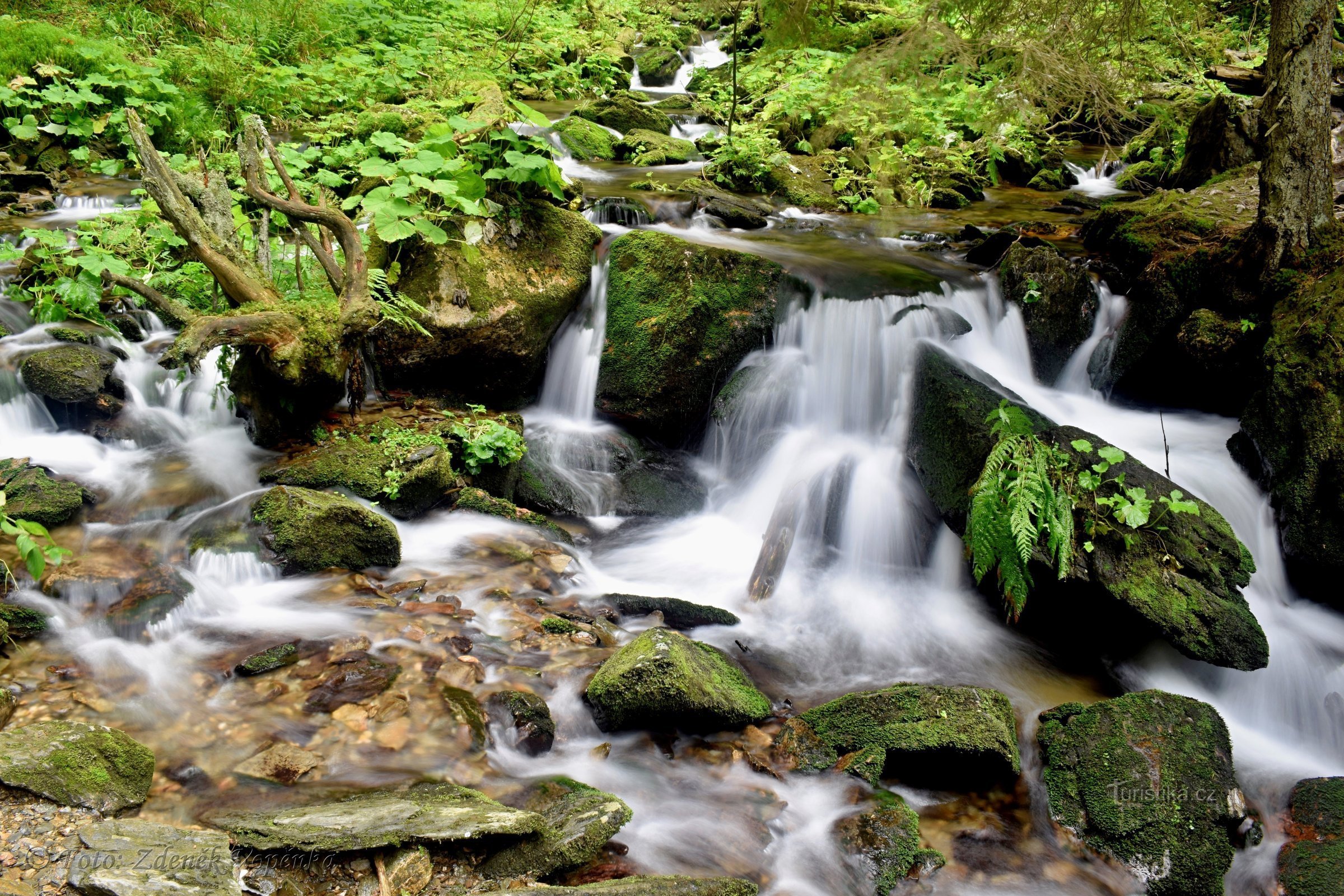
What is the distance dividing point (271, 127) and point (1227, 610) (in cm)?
1129

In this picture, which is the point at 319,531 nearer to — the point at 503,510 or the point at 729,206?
the point at 503,510

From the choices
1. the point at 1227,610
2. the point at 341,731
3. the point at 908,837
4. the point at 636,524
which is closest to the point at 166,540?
the point at 341,731

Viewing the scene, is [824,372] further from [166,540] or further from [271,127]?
[271,127]

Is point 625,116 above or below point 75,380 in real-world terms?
above

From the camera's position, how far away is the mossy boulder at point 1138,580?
4316 millimetres

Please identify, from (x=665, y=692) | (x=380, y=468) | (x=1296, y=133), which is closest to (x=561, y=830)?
(x=665, y=692)

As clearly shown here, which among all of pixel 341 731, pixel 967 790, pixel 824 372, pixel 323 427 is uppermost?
pixel 824 372

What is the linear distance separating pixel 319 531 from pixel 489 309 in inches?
101

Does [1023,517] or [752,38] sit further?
[752,38]

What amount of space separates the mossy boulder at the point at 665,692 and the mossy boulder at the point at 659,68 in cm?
1497

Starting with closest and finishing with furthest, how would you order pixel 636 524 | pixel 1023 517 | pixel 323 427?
pixel 1023 517 → pixel 323 427 → pixel 636 524

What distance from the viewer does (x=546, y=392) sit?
23.2 feet

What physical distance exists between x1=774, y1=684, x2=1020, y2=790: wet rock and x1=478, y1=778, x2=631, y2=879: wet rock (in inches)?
43.9

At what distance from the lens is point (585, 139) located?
1117 cm
